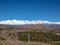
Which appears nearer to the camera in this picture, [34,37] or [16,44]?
[16,44]

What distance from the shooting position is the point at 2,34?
48281 mm

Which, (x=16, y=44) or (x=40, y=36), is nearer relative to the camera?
(x=16, y=44)

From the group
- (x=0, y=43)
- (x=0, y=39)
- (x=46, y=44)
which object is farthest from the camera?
(x=46, y=44)

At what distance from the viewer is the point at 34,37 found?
74.0 meters

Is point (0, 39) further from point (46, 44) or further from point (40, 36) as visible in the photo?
point (40, 36)

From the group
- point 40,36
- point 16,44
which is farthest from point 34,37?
point 16,44

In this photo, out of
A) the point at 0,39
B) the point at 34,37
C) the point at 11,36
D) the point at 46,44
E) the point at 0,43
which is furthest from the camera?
the point at 34,37

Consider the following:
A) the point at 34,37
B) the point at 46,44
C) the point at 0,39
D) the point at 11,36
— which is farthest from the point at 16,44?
the point at 34,37

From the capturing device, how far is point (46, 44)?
196ft

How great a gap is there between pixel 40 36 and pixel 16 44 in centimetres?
2409

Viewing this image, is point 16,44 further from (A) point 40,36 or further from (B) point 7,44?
(A) point 40,36

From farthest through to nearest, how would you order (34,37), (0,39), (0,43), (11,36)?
(34,37) < (11,36) < (0,39) < (0,43)

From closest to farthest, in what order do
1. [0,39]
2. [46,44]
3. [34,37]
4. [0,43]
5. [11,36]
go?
1. [0,43]
2. [0,39]
3. [11,36]
4. [46,44]
5. [34,37]

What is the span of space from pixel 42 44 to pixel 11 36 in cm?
1324
